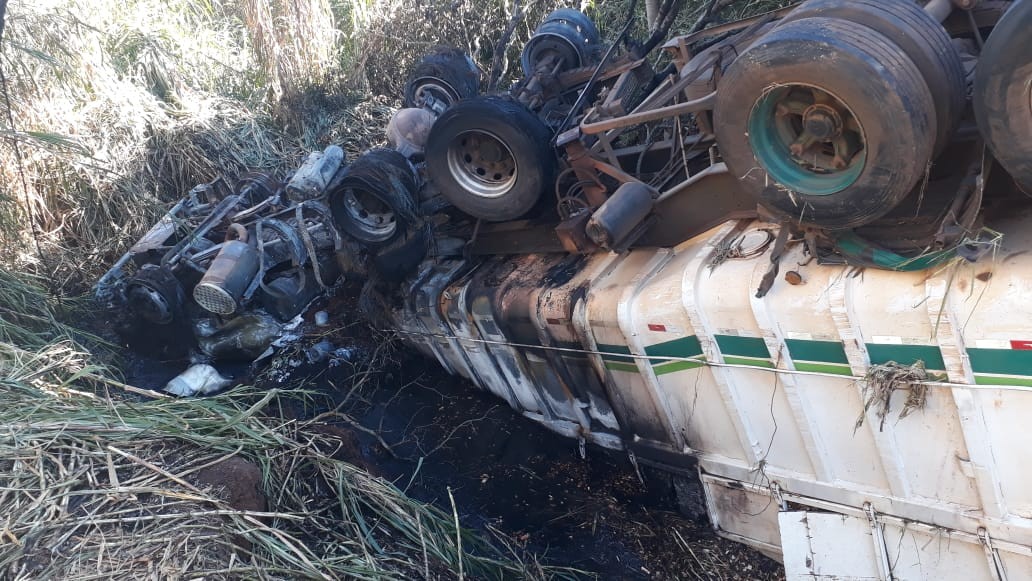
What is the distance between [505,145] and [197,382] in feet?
9.75

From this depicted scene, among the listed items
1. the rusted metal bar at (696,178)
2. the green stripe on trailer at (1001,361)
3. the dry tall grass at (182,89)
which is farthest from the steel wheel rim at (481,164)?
the dry tall grass at (182,89)

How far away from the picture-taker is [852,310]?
2.54 metres

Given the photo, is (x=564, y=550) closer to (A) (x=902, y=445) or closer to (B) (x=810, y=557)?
(B) (x=810, y=557)

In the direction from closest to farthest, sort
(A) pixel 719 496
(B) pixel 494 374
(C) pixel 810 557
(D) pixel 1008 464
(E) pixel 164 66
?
(D) pixel 1008 464 → (C) pixel 810 557 → (A) pixel 719 496 → (B) pixel 494 374 → (E) pixel 164 66

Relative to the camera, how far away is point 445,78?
5520 millimetres

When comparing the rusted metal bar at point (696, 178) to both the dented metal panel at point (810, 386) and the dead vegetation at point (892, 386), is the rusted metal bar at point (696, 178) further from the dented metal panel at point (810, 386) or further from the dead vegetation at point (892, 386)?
the dead vegetation at point (892, 386)

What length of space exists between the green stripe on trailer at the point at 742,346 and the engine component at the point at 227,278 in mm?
3356

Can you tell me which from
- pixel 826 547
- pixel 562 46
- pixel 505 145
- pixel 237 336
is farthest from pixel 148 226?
pixel 826 547

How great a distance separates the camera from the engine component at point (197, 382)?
16.7ft

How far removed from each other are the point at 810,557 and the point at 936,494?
1.84 ft

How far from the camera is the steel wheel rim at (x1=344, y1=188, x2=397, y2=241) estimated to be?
4469 mm

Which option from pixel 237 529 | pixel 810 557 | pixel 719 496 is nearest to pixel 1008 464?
pixel 810 557

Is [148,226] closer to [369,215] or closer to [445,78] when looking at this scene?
[445,78]

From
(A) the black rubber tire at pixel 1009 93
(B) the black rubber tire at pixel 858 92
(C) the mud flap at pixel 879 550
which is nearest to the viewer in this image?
(A) the black rubber tire at pixel 1009 93
